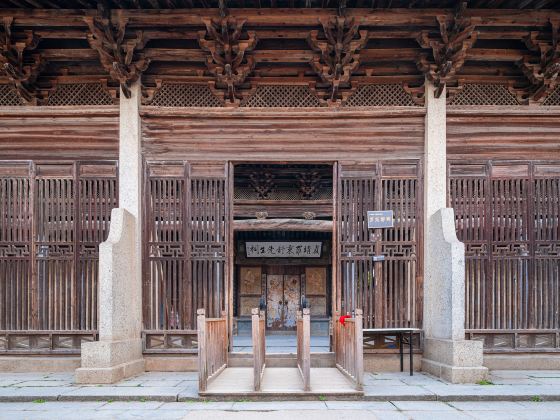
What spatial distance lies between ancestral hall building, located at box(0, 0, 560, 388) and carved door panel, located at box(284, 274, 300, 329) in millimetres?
8409

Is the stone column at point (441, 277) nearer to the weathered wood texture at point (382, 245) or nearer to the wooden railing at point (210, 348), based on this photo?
the weathered wood texture at point (382, 245)

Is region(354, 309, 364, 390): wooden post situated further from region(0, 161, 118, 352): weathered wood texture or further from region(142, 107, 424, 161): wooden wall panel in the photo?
region(0, 161, 118, 352): weathered wood texture

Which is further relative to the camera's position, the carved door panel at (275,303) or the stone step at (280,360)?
the carved door panel at (275,303)

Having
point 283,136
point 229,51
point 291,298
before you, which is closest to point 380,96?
point 283,136

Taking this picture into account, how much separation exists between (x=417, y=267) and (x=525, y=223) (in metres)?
1.96

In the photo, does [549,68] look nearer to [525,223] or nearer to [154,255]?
[525,223]

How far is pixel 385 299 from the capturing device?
947 cm

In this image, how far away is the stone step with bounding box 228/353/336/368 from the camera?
30.8 ft

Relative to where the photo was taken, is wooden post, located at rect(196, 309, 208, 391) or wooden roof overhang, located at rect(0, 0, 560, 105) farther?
wooden roof overhang, located at rect(0, 0, 560, 105)

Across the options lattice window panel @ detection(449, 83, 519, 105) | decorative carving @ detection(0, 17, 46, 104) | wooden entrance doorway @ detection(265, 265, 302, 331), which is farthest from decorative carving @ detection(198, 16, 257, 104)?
wooden entrance doorway @ detection(265, 265, 302, 331)

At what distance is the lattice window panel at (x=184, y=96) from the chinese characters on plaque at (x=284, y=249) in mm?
8246

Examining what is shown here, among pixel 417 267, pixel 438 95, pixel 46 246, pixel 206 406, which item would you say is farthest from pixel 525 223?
pixel 46 246

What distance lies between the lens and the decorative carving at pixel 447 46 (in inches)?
337

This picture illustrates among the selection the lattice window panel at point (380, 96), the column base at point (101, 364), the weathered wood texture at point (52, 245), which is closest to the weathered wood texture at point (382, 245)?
the lattice window panel at point (380, 96)
